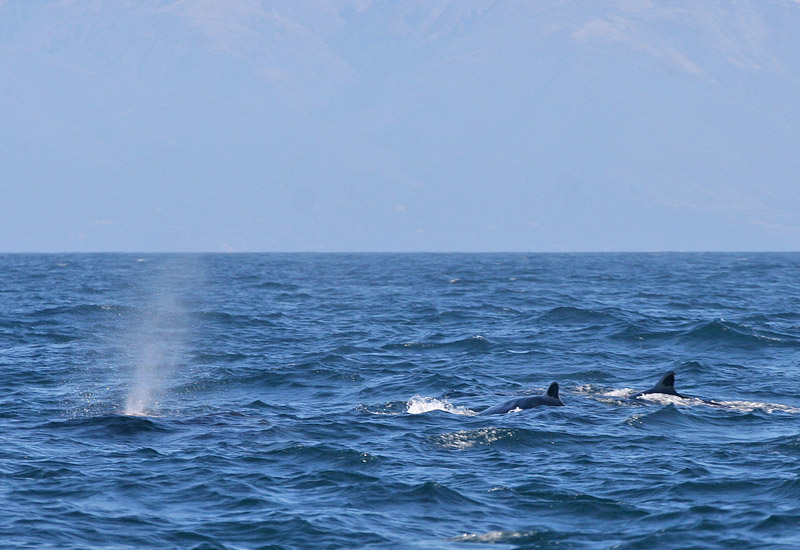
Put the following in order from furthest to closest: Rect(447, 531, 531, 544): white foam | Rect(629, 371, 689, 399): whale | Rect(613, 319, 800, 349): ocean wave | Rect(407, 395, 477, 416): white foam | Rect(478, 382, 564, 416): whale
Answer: Rect(613, 319, 800, 349): ocean wave → Rect(629, 371, 689, 399): whale → Rect(407, 395, 477, 416): white foam → Rect(478, 382, 564, 416): whale → Rect(447, 531, 531, 544): white foam

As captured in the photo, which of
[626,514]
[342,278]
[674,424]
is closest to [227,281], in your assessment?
[342,278]

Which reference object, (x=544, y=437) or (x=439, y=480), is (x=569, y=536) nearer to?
(x=439, y=480)

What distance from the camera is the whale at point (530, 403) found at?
2475cm

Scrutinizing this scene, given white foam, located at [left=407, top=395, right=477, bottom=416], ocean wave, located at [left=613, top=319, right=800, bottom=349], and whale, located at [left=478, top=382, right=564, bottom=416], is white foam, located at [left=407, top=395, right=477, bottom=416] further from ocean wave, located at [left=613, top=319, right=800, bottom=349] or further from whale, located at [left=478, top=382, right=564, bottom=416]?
ocean wave, located at [left=613, top=319, right=800, bottom=349]

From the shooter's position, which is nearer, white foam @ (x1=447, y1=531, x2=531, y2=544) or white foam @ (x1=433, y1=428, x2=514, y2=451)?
white foam @ (x1=447, y1=531, x2=531, y2=544)

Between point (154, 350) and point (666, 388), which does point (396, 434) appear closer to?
point (666, 388)

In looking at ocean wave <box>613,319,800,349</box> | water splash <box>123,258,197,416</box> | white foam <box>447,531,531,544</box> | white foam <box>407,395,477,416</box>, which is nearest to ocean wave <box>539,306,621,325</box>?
ocean wave <box>613,319,800,349</box>

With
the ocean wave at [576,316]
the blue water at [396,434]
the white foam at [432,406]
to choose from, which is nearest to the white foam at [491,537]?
the blue water at [396,434]

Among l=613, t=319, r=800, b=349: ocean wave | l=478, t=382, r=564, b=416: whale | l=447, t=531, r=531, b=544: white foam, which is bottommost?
l=447, t=531, r=531, b=544: white foam

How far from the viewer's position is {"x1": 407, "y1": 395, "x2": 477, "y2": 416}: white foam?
25062 mm

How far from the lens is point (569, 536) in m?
15.2

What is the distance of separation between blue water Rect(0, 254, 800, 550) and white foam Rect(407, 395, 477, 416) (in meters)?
0.08

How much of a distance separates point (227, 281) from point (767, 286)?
4179 cm

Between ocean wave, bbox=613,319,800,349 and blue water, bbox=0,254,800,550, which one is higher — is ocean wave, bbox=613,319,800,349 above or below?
above
